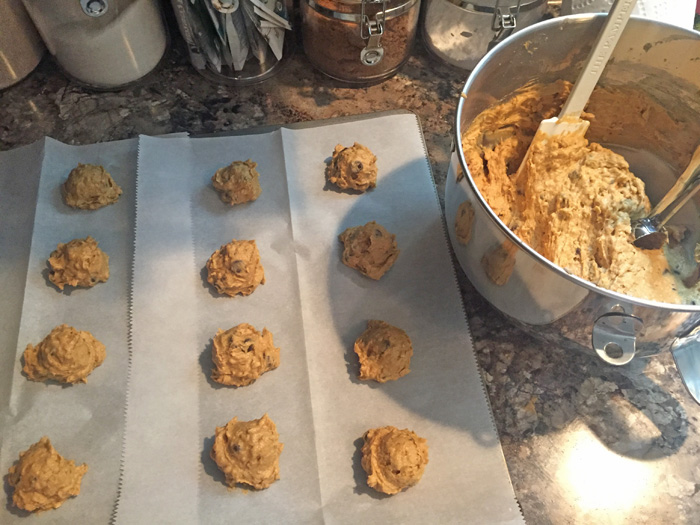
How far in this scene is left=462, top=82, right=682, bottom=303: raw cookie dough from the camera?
85 centimetres

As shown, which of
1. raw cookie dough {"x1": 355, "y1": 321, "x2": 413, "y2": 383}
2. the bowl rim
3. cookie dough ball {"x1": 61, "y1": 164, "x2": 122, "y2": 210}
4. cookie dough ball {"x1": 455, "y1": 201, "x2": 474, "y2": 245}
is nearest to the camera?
the bowl rim

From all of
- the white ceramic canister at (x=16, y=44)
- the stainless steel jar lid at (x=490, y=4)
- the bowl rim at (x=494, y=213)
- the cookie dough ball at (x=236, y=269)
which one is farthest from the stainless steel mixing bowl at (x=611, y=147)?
the white ceramic canister at (x=16, y=44)

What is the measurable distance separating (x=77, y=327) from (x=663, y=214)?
3.36ft

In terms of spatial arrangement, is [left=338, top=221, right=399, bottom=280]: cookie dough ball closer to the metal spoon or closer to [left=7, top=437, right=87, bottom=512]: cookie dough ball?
the metal spoon

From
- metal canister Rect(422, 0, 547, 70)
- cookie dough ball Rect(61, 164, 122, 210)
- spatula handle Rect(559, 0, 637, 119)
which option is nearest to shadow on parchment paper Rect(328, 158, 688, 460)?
spatula handle Rect(559, 0, 637, 119)

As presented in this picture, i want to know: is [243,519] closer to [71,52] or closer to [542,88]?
[542,88]

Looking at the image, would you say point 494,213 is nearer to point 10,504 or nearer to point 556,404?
point 556,404

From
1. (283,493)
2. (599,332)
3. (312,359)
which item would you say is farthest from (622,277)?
(283,493)

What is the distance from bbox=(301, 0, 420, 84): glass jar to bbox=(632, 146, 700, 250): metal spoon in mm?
586

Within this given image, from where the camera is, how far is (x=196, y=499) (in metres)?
0.75

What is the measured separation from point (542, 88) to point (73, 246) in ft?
2.80

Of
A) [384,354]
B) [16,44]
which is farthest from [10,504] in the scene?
[16,44]

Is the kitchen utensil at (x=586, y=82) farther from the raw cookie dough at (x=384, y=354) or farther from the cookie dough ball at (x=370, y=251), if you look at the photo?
the raw cookie dough at (x=384, y=354)

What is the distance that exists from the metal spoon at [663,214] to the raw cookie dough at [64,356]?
0.91 m
